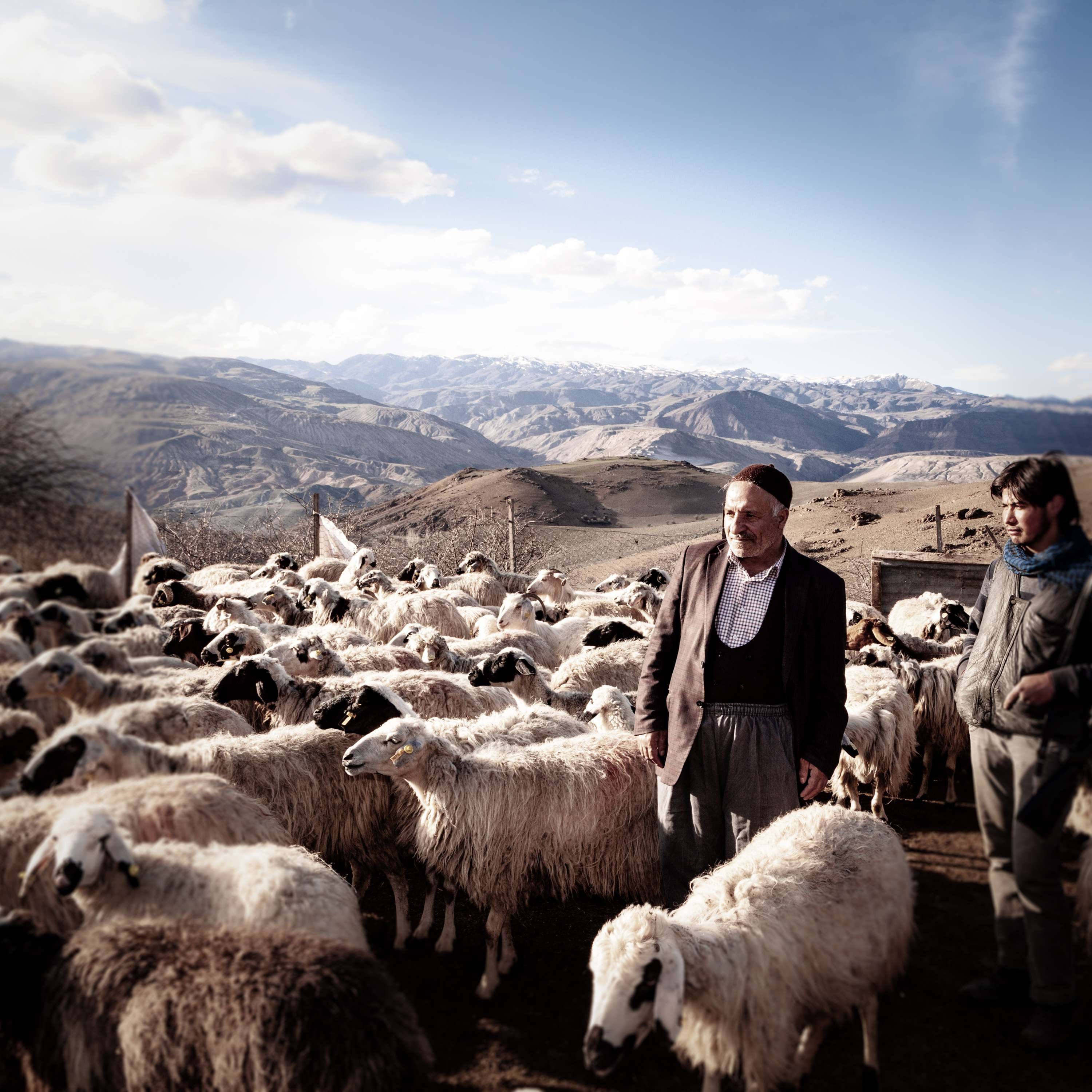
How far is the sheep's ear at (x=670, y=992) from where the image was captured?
287 centimetres

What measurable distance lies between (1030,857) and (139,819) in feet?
13.3

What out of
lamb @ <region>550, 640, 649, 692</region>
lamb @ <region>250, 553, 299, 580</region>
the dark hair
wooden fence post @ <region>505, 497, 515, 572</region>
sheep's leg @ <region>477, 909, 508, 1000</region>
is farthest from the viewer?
wooden fence post @ <region>505, 497, 515, 572</region>

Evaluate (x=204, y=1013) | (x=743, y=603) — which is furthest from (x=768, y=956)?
(x=204, y=1013)

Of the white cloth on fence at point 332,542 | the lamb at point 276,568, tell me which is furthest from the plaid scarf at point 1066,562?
the white cloth on fence at point 332,542

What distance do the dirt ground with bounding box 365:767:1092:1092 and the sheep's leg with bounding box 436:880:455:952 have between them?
2.3 inches

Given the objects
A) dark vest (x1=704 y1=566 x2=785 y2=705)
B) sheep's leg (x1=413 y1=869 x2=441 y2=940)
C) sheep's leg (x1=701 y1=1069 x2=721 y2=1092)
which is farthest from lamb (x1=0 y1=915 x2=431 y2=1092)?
sheep's leg (x1=413 y1=869 x2=441 y2=940)

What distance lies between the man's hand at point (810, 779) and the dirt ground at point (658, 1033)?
121 centimetres

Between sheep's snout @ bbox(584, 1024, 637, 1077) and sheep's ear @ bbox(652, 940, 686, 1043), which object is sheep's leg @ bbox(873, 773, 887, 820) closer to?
sheep's ear @ bbox(652, 940, 686, 1043)

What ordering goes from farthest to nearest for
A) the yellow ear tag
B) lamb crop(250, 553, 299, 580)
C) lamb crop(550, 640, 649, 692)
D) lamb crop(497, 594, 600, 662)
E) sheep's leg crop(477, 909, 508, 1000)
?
lamb crop(250, 553, 299, 580)
lamb crop(497, 594, 600, 662)
lamb crop(550, 640, 649, 692)
the yellow ear tag
sheep's leg crop(477, 909, 508, 1000)

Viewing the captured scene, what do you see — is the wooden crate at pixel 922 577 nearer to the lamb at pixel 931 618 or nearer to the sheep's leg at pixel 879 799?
the lamb at pixel 931 618

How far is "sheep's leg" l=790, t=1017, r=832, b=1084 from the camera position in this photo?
3.56 m

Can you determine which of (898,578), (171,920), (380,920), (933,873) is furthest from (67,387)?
(898,578)

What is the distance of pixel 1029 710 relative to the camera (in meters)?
3.39

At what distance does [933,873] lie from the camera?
5902 mm
